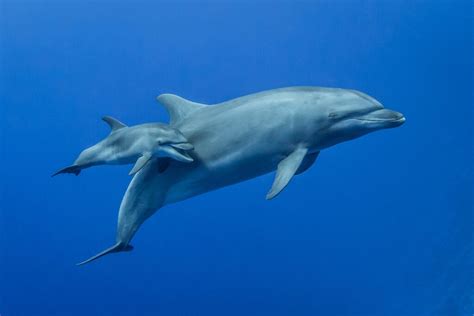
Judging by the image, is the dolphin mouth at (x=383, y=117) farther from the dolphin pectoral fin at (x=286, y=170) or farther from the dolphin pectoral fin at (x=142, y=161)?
the dolphin pectoral fin at (x=142, y=161)

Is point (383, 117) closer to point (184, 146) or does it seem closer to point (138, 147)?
point (184, 146)

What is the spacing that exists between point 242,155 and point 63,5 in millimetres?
13336

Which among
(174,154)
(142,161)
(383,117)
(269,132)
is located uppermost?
(383,117)

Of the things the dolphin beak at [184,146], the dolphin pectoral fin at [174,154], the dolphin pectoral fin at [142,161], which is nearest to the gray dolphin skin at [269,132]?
the dolphin beak at [184,146]

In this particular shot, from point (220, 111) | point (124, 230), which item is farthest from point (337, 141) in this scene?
point (124, 230)

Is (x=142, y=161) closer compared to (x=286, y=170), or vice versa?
(x=286, y=170)

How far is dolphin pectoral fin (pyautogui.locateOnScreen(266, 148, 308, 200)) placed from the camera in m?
5.90

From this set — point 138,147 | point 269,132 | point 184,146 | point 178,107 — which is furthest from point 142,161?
point 269,132

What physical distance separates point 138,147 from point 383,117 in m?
2.99

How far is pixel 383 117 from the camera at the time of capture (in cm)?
619

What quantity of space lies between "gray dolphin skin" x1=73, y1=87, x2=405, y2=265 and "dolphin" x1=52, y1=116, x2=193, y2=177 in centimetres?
29

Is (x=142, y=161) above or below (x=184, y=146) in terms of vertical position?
below

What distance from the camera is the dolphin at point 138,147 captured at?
6301 mm

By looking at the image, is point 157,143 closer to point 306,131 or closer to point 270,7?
point 306,131
